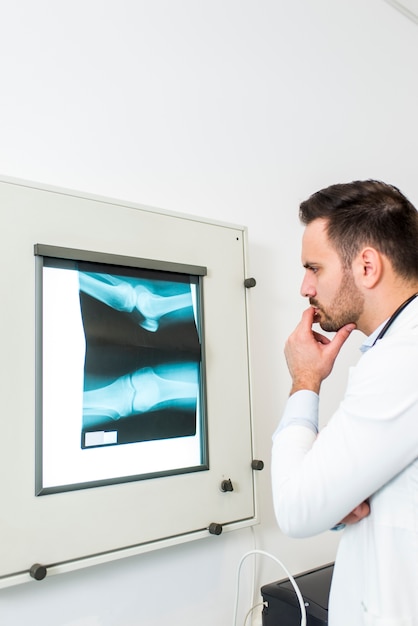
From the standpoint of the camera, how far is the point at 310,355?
3.34 feet

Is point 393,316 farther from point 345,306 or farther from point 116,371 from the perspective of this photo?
point 116,371

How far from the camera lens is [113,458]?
115 centimetres

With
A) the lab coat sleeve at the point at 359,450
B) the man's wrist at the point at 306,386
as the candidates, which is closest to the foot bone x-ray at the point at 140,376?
the man's wrist at the point at 306,386

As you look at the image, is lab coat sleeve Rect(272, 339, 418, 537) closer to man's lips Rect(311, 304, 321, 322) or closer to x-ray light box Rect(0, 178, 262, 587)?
man's lips Rect(311, 304, 321, 322)

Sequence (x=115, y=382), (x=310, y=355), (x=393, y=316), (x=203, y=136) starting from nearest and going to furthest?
(x=393, y=316) → (x=310, y=355) → (x=115, y=382) → (x=203, y=136)

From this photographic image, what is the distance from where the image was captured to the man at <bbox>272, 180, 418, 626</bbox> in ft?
2.49

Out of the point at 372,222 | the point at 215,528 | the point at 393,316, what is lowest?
the point at 215,528

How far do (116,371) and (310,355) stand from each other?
1.38ft

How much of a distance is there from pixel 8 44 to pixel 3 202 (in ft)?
1.36

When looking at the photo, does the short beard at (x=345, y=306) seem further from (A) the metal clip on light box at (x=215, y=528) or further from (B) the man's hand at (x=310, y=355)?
(A) the metal clip on light box at (x=215, y=528)

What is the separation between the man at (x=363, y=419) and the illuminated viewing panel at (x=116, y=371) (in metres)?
0.33

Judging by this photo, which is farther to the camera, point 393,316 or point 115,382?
point 115,382

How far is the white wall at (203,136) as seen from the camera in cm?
121

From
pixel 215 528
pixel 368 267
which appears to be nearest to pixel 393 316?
pixel 368 267
